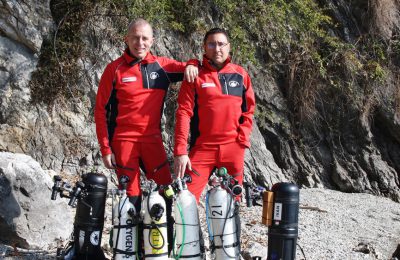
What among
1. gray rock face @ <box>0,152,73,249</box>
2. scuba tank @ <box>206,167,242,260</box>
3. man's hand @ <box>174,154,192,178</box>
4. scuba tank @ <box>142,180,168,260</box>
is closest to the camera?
scuba tank @ <box>142,180,168,260</box>

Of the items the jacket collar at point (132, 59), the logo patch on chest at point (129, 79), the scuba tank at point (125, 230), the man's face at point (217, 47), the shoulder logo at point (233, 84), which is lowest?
the scuba tank at point (125, 230)

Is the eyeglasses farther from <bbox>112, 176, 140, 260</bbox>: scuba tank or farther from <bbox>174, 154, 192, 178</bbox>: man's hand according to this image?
<bbox>112, 176, 140, 260</bbox>: scuba tank

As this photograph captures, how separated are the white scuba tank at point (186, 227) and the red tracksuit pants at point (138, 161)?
49 cm

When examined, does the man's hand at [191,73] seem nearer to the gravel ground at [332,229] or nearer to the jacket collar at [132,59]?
the jacket collar at [132,59]

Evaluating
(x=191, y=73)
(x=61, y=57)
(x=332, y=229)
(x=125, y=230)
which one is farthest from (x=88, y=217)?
(x=332, y=229)

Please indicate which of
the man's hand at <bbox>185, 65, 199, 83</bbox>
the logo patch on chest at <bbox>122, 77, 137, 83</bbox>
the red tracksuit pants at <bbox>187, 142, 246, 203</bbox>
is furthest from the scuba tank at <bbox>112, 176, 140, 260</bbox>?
the man's hand at <bbox>185, 65, 199, 83</bbox>

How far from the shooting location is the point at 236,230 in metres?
4.74

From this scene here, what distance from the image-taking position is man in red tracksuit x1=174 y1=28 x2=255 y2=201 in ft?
16.2

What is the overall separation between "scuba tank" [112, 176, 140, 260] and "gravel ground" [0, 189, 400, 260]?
929 mm

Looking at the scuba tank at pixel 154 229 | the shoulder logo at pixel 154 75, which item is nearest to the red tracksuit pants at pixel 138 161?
the scuba tank at pixel 154 229

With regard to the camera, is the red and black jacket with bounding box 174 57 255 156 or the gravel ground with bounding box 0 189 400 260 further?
the gravel ground with bounding box 0 189 400 260

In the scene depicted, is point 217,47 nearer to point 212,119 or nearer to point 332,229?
point 212,119

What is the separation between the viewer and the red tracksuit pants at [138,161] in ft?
16.1

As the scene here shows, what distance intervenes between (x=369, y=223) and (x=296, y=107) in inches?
103
